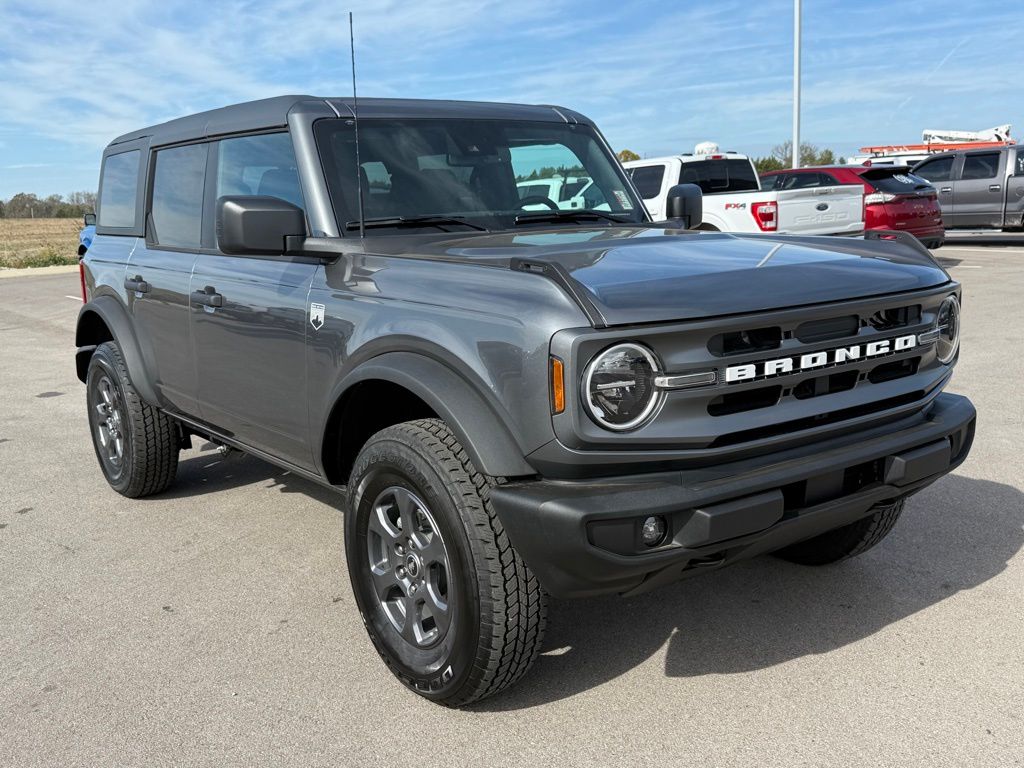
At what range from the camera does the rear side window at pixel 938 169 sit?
62.0 ft

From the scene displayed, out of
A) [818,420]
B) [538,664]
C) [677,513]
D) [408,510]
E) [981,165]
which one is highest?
[981,165]

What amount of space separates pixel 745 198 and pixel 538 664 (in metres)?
10.3

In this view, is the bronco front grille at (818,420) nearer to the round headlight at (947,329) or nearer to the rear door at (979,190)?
the round headlight at (947,329)

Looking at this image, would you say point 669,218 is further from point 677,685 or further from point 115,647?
point 115,647

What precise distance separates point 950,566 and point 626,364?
2.14 m

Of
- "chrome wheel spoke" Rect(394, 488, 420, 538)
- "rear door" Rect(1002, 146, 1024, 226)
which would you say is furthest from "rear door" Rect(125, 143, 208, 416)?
"rear door" Rect(1002, 146, 1024, 226)

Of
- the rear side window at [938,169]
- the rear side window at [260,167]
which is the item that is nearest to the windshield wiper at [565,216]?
the rear side window at [260,167]

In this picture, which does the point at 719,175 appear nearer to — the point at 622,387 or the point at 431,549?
the point at 431,549

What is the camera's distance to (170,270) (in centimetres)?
455

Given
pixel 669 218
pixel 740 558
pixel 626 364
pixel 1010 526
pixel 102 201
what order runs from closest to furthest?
1. pixel 626 364
2. pixel 740 558
3. pixel 1010 526
4. pixel 669 218
5. pixel 102 201

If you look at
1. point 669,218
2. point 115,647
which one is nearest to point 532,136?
point 669,218

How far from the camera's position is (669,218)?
15.4 ft

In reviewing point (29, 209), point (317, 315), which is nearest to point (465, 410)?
point (317, 315)

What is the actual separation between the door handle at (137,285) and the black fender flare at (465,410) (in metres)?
2.23
